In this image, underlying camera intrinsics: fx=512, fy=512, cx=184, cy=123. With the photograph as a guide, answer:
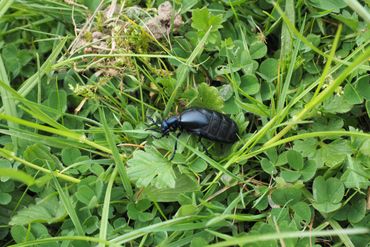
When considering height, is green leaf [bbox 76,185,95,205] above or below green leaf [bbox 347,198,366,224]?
above

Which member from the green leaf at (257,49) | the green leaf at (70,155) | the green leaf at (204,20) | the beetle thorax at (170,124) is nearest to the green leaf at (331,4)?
the green leaf at (257,49)

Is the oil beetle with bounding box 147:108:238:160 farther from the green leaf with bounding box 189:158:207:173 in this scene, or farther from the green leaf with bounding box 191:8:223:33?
the green leaf with bounding box 191:8:223:33

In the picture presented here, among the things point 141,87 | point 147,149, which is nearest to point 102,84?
point 141,87

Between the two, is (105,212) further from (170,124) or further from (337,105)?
(337,105)

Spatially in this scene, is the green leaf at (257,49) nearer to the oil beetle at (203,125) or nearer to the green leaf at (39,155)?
the oil beetle at (203,125)

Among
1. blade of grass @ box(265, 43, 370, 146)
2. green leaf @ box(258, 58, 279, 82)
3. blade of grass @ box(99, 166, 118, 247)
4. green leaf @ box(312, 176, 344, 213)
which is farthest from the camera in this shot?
green leaf @ box(258, 58, 279, 82)

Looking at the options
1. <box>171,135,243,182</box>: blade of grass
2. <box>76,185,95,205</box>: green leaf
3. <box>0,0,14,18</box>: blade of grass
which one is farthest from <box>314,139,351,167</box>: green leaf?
<box>0,0,14,18</box>: blade of grass

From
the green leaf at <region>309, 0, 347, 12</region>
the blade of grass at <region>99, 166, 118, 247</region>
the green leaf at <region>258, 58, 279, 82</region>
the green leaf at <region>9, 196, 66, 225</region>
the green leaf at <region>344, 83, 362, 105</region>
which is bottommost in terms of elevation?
the green leaf at <region>9, 196, 66, 225</region>
